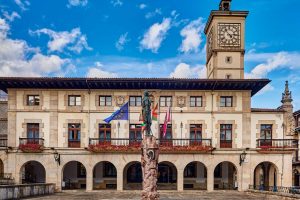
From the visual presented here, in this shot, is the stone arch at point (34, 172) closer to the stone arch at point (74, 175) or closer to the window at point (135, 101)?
the stone arch at point (74, 175)

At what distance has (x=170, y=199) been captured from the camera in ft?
82.6

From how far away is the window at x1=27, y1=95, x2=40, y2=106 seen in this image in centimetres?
3225

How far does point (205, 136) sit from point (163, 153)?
4.53 m

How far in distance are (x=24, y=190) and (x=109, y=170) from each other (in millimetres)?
10946

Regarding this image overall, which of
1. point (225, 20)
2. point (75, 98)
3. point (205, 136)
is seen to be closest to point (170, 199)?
point (205, 136)

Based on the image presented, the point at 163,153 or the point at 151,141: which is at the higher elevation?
the point at 151,141

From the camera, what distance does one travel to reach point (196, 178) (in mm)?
34344

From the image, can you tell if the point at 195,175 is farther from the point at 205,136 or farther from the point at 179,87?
the point at 179,87

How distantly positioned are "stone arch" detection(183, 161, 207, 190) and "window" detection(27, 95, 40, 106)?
1672 centimetres

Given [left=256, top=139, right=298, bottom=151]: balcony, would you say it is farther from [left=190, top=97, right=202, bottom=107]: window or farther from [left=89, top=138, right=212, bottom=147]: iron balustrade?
[left=190, top=97, right=202, bottom=107]: window

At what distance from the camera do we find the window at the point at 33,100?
32.2 metres

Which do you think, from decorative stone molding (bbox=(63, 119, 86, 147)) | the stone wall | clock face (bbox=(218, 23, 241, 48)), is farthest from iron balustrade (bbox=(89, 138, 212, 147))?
clock face (bbox=(218, 23, 241, 48))

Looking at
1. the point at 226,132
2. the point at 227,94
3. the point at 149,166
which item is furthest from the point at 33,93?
the point at 226,132

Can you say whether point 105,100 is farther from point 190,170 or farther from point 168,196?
point 190,170
